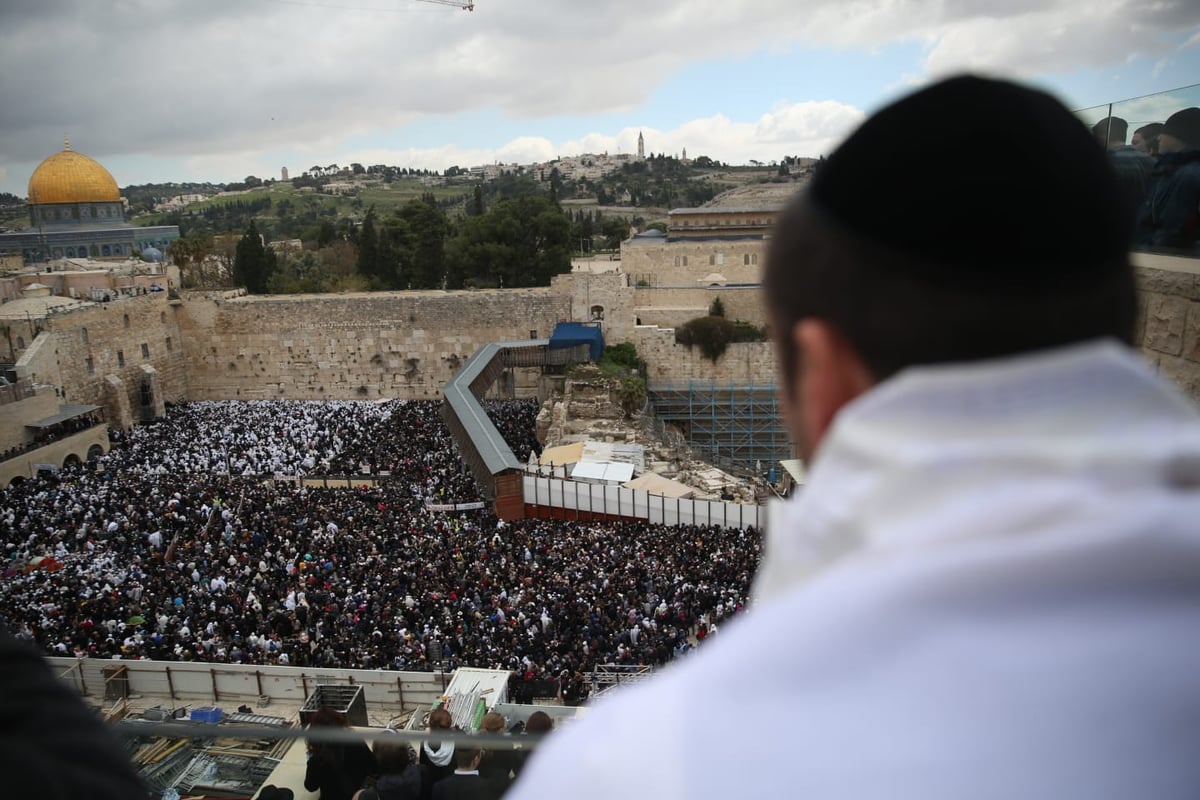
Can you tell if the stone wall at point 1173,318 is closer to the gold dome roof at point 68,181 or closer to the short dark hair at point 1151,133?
the short dark hair at point 1151,133

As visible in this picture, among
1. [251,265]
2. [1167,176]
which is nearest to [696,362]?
[1167,176]

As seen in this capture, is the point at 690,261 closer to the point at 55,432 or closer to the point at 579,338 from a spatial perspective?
the point at 579,338

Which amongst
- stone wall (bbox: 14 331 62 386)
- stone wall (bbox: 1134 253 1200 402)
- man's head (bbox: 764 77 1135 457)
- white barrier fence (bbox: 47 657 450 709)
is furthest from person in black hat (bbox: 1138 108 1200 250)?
stone wall (bbox: 14 331 62 386)

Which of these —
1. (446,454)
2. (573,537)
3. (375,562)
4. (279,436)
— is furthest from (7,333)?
(573,537)

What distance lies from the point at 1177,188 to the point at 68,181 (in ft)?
138

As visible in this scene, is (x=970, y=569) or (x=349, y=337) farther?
(x=349, y=337)

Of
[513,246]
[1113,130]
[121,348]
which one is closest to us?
[1113,130]

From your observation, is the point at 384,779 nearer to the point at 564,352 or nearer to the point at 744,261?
the point at 564,352

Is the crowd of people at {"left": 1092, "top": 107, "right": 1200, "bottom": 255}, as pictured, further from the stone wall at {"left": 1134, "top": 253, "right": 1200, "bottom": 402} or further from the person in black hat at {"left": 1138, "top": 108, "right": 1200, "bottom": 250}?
the stone wall at {"left": 1134, "top": 253, "right": 1200, "bottom": 402}

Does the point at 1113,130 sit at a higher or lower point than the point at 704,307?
higher

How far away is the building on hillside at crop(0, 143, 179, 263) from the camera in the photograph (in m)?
35.3

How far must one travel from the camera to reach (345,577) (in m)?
10.4

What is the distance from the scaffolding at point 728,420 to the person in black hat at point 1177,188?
57.4ft

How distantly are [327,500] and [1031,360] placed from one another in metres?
14.1
